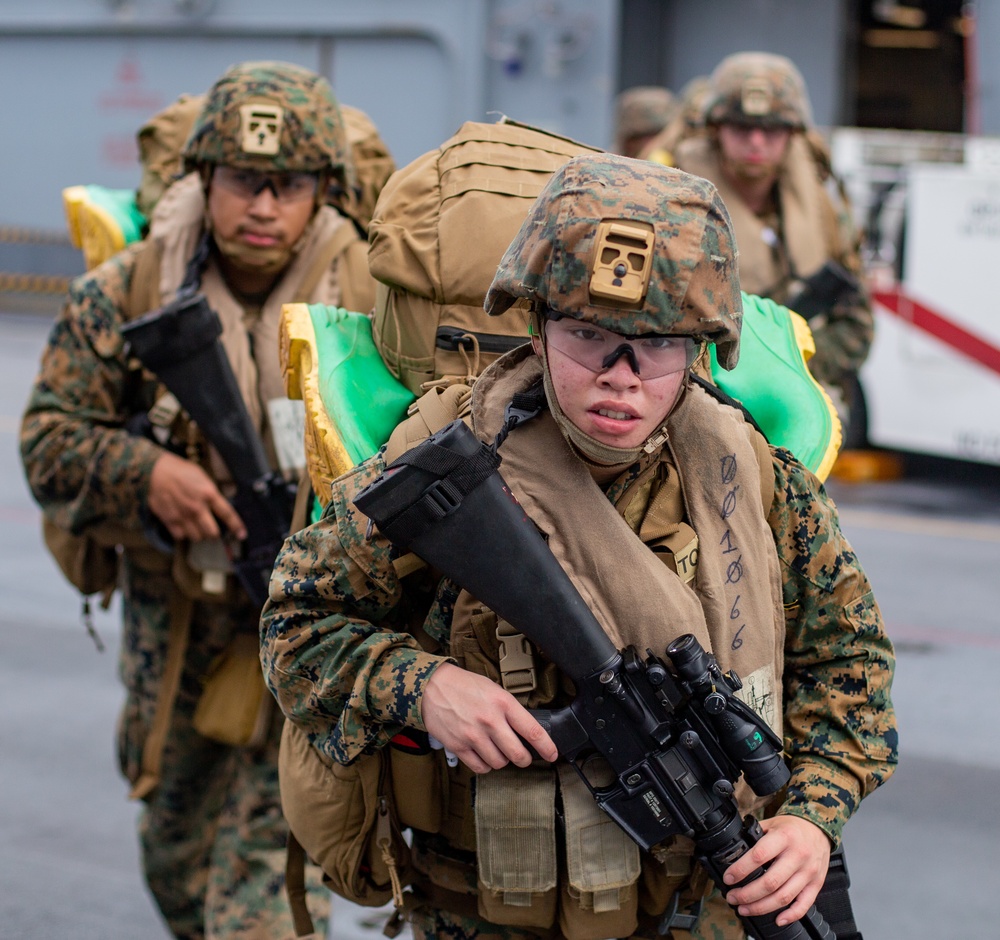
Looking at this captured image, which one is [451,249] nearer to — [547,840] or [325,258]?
[547,840]

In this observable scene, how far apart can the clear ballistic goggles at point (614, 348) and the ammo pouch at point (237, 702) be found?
5.60ft

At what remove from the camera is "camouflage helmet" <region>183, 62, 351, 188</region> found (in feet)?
11.4

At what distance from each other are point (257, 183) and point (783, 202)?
2461 mm

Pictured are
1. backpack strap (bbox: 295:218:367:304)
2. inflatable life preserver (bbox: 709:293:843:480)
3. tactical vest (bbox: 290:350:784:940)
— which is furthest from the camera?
backpack strap (bbox: 295:218:367:304)

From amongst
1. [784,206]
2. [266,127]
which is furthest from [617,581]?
[784,206]

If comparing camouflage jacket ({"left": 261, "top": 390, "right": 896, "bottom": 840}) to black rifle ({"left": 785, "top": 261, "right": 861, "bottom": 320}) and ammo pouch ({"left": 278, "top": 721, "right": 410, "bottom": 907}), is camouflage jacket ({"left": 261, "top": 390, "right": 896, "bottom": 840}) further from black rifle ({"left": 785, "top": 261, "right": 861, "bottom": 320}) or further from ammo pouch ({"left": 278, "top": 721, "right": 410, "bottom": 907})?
black rifle ({"left": 785, "top": 261, "right": 861, "bottom": 320})

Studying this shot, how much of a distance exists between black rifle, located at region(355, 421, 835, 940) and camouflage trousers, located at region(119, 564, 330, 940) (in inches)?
63.0


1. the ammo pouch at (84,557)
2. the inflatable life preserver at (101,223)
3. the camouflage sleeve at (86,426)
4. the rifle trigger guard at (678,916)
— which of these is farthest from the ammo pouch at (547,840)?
the inflatable life preserver at (101,223)

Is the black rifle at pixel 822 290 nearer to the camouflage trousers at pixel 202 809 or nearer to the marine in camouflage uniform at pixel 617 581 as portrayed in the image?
the camouflage trousers at pixel 202 809

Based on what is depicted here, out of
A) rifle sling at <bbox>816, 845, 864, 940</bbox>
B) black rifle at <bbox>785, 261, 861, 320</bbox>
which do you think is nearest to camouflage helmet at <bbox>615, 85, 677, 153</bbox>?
black rifle at <bbox>785, 261, 861, 320</bbox>

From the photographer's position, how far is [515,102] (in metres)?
15.1

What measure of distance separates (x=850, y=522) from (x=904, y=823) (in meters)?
4.04

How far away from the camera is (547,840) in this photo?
6.97 ft

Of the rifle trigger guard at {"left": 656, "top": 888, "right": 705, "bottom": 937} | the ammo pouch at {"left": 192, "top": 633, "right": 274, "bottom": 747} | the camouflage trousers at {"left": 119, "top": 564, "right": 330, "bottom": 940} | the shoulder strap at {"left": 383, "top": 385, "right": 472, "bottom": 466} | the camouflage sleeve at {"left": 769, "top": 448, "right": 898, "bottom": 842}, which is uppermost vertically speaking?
the shoulder strap at {"left": 383, "top": 385, "right": 472, "bottom": 466}
